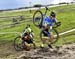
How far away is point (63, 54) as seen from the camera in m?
31.9

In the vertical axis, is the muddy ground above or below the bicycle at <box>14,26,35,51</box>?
above

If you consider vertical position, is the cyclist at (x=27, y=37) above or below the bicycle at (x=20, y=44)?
above

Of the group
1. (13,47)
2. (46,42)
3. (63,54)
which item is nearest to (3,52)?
(13,47)

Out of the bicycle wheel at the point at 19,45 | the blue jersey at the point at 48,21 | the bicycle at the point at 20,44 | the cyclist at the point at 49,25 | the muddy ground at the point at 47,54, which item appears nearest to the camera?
the muddy ground at the point at 47,54

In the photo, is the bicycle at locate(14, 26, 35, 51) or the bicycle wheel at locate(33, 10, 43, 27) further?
the bicycle at locate(14, 26, 35, 51)

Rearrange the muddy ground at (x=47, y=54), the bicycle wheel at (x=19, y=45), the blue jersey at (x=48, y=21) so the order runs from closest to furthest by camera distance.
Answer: the muddy ground at (x=47, y=54), the blue jersey at (x=48, y=21), the bicycle wheel at (x=19, y=45)

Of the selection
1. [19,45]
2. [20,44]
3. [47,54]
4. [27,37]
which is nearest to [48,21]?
[47,54]

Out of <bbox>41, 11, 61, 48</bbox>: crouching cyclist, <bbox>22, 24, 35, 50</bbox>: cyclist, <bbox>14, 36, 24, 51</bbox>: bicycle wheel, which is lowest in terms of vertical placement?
<bbox>14, 36, 24, 51</bbox>: bicycle wheel

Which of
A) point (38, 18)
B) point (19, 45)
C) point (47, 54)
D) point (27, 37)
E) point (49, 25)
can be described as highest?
point (38, 18)

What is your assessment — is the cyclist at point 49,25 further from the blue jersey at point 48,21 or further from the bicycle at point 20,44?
the bicycle at point 20,44

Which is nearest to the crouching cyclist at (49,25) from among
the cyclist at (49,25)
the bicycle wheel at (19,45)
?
the cyclist at (49,25)

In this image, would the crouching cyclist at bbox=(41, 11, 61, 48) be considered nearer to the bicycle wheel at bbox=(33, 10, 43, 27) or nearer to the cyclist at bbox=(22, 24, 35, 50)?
the bicycle wheel at bbox=(33, 10, 43, 27)

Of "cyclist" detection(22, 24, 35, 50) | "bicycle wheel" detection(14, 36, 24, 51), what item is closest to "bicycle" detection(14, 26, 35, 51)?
"bicycle wheel" detection(14, 36, 24, 51)

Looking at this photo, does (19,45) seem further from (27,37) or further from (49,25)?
(49,25)
